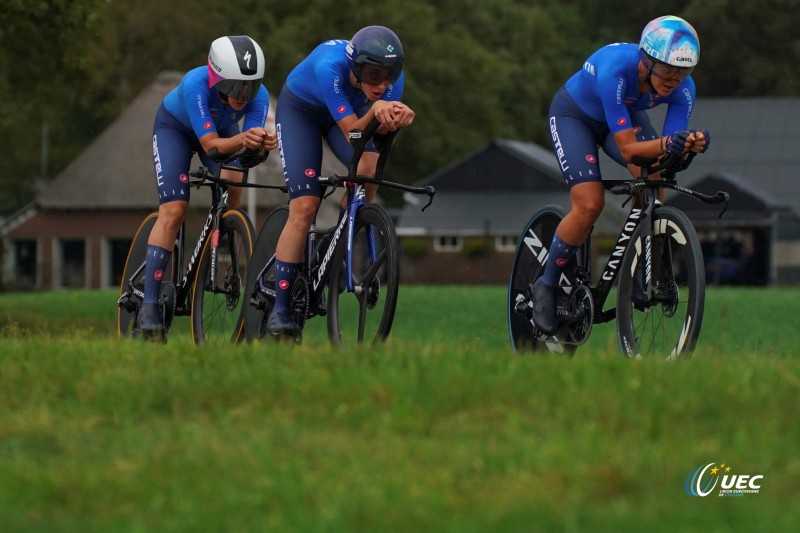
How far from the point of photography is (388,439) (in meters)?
5.53

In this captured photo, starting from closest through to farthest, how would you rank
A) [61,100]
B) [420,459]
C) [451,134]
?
[420,459] → [61,100] → [451,134]

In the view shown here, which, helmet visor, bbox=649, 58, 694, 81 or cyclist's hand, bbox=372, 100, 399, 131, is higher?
helmet visor, bbox=649, 58, 694, 81

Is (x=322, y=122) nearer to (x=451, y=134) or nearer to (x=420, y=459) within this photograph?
(x=420, y=459)

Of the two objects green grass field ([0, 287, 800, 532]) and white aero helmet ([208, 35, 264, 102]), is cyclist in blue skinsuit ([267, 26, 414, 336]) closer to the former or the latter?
white aero helmet ([208, 35, 264, 102])

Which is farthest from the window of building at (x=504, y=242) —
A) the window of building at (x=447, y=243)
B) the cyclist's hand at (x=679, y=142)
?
the cyclist's hand at (x=679, y=142)

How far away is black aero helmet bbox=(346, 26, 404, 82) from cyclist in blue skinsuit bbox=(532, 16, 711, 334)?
42.8 inches

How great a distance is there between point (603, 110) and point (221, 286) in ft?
9.80

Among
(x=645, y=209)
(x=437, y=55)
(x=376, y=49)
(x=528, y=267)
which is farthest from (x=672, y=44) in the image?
(x=437, y=55)

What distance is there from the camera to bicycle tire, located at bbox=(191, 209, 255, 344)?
10680 mm

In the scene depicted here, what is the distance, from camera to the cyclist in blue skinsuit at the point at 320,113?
357 inches

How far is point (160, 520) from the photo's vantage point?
4691 mm

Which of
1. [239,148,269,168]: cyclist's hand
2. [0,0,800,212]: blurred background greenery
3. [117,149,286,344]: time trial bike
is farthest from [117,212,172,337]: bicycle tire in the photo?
[0,0,800,212]: blurred background greenery

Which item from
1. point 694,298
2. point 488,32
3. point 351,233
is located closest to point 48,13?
point 351,233

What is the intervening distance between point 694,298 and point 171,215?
397 cm
